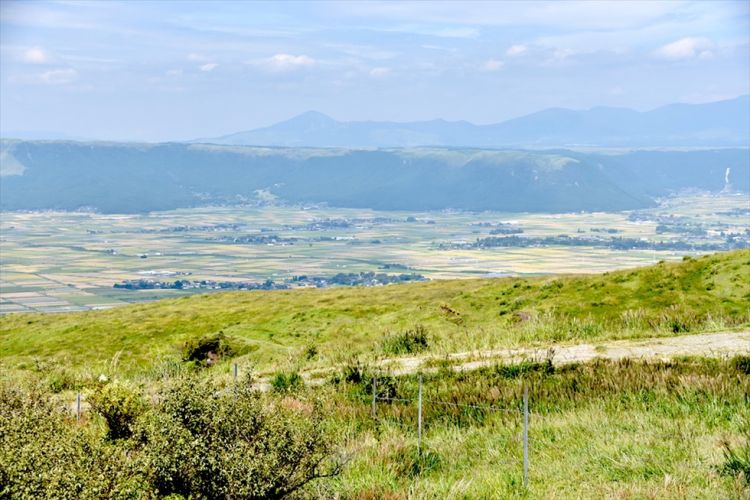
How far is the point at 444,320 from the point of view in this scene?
4497 cm

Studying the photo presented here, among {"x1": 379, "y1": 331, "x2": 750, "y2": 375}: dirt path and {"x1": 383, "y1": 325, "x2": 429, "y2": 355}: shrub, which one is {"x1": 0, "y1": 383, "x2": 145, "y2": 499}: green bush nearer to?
{"x1": 379, "y1": 331, "x2": 750, "y2": 375}: dirt path

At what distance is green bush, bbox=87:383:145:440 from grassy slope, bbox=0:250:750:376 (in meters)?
13.4

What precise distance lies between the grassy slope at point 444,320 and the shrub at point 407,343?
711 millimetres

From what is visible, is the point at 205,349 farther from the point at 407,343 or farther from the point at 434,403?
the point at 434,403

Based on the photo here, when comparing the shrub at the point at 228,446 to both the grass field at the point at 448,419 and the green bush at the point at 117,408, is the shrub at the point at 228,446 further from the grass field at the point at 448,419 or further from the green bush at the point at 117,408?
the green bush at the point at 117,408

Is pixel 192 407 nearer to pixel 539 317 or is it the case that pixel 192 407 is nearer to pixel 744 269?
pixel 539 317

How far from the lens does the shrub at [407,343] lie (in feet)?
109

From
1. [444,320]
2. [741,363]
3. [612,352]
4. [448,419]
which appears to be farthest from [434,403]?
[444,320]

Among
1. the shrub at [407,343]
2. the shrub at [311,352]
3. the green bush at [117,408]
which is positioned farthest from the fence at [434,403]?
the shrub at [311,352]

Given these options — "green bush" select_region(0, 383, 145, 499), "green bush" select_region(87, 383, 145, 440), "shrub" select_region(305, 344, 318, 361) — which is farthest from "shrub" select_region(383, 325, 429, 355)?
"green bush" select_region(0, 383, 145, 499)

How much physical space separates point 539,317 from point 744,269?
430 inches

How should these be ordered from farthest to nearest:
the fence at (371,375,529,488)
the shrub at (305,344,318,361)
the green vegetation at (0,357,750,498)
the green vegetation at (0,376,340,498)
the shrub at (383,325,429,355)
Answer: the shrub at (305,344,318,361)
the shrub at (383,325,429,355)
the fence at (371,375,529,488)
the green vegetation at (0,357,750,498)
the green vegetation at (0,376,340,498)

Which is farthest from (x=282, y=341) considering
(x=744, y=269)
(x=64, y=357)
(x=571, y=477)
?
(x=571, y=477)

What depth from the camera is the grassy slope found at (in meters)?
34.6
